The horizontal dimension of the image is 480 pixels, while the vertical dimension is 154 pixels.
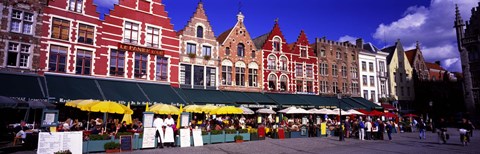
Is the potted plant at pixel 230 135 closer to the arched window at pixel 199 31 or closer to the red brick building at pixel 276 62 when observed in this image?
the arched window at pixel 199 31

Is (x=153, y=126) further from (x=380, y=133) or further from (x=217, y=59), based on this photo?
(x=380, y=133)

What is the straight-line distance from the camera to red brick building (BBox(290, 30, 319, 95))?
3534 cm

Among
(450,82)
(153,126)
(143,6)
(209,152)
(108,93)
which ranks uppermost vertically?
(143,6)

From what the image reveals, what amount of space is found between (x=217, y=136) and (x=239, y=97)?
9.96 meters

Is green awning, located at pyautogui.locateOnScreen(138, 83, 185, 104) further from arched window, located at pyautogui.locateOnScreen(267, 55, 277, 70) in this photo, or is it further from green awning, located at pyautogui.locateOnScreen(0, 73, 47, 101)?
arched window, located at pyautogui.locateOnScreen(267, 55, 277, 70)

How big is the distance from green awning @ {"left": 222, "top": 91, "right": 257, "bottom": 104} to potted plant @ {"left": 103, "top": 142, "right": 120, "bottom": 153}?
14.0m

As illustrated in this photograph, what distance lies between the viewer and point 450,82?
51156mm

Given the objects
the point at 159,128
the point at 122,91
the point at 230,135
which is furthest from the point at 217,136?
the point at 122,91

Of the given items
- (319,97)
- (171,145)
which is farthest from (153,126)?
(319,97)

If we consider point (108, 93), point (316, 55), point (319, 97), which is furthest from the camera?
point (316, 55)

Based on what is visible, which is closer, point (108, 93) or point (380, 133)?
point (108, 93)

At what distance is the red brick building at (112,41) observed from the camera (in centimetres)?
2130

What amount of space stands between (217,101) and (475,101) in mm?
33489

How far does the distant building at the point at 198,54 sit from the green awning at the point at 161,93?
7.29ft
